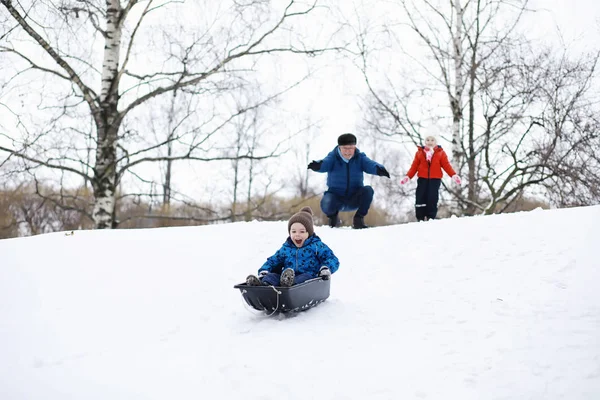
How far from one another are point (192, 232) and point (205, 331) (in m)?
2.99

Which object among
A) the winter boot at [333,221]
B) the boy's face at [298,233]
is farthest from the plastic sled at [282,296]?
the winter boot at [333,221]

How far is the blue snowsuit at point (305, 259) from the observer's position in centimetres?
436

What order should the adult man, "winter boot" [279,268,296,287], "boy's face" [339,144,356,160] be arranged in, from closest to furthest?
"winter boot" [279,268,296,287] → "boy's face" [339,144,356,160] → the adult man

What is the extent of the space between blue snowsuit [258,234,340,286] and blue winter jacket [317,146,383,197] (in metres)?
2.81

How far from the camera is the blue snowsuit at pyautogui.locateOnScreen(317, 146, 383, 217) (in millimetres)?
7180

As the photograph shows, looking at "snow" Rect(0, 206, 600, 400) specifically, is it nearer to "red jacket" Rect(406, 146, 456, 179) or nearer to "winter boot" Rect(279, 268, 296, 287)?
"winter boot" Rect(279, 268, 296, 287)

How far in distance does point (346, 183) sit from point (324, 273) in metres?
3.31

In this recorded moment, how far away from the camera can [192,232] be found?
21.5ft

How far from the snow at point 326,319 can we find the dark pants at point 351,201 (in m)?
1.15

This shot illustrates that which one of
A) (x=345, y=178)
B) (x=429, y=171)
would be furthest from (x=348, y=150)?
(x=429, y=171)

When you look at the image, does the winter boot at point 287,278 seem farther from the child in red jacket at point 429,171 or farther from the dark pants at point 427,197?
the dark pants at point 427,197

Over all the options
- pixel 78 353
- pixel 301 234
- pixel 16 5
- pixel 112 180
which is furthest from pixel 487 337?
pixel 16 5

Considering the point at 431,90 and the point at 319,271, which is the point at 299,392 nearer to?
the point at 319,271

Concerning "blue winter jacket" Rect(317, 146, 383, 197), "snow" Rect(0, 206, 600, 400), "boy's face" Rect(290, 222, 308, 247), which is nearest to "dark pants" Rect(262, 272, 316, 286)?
"snow" Rect(0, 206, 600, 400)
